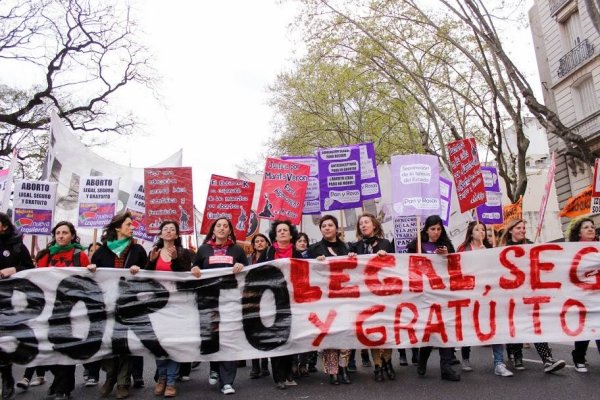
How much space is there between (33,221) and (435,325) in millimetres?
6513

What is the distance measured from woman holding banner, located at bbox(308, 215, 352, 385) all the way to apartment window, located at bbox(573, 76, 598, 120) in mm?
17665

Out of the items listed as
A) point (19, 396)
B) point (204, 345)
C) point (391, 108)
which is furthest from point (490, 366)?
point (391, 108)

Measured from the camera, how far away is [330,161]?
8.78m

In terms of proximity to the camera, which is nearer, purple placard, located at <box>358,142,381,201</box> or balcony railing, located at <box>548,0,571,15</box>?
purple placard, located at <box>358,142,381,201</box>

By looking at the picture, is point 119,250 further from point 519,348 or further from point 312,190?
point 312,190

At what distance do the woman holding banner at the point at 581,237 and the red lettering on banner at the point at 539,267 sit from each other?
1.55 feet

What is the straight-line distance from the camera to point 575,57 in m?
20.2

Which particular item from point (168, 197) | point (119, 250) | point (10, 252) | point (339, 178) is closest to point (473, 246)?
point (339, 178)

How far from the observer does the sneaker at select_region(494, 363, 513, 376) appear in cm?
529

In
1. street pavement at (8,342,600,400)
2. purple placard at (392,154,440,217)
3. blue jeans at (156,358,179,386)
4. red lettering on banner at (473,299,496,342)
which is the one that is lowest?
street pavement at (8,342,600,400)

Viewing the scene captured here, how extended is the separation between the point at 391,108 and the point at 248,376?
1759cm

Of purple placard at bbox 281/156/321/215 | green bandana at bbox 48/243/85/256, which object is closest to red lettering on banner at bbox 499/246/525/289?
purple placard at bbox 281/156/321/215

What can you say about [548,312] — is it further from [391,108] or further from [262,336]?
[391,108]

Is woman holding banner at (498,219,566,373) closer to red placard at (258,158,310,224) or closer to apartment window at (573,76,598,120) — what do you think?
red placard at (258,158,310,224)
